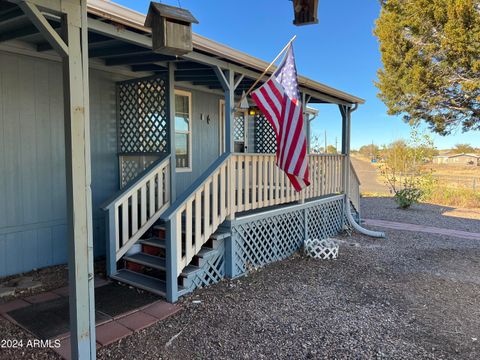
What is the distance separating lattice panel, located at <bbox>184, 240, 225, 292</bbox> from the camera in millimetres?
4148

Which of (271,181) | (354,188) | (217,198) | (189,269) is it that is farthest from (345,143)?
(189,269)

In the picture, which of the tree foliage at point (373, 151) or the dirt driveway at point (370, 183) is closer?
the tree foliage at point (373, 151)

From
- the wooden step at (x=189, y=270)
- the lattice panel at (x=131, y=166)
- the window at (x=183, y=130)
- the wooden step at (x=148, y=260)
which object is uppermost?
the window at (x=183, y=130)

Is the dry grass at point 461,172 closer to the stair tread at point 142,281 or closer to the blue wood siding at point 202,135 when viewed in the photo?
the blue wood siding at point 202,135

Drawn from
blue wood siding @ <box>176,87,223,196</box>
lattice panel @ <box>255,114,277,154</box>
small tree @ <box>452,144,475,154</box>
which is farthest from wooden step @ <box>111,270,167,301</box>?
small tree @ <box>452,144,475,154</box>

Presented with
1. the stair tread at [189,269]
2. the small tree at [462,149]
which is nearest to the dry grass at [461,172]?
the small tree at [462,149]

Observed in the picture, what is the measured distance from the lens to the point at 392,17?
1386 centimetres

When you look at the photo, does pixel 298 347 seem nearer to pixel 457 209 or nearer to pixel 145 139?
pixel 145 139

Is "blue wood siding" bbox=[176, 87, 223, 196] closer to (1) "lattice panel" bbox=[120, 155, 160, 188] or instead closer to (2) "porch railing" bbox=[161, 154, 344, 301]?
(1) "lattice panel" bbox=[120, 155, 160, 188]

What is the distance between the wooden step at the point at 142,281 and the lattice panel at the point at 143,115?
1.84 metres

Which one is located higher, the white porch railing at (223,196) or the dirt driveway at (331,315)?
the white porch railing at (223,196)

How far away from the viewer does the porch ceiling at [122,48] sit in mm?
3145

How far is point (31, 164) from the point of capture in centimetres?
452

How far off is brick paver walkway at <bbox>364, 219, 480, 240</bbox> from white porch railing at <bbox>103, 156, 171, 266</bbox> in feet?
19.7
